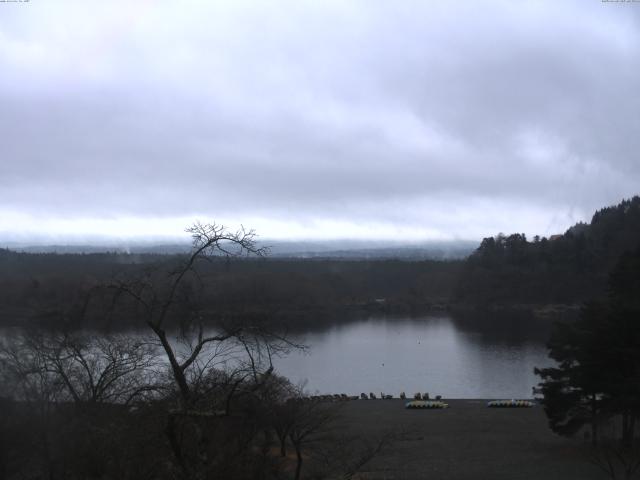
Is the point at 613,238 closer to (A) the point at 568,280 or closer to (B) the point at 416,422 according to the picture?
(A) the point at 568,280

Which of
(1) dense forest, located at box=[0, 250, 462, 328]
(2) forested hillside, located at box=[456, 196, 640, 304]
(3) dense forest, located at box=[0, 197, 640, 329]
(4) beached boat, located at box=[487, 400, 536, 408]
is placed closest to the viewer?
(4) beached boat, located at box=[487, 400, 536, 408]

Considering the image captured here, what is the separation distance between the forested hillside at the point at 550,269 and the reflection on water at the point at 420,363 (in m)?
15.6

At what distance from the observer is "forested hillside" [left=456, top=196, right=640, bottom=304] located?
4400 cm

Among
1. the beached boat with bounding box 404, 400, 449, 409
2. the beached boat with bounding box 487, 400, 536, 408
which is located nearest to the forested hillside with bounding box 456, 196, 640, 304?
the beached boat with bounding box 487, 400, 536, 408

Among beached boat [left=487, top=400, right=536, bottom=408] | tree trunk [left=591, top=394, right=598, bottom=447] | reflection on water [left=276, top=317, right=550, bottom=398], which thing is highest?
tree trunk [left=591, top=394, right=598, bottom=447]

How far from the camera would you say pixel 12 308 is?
24.5 m

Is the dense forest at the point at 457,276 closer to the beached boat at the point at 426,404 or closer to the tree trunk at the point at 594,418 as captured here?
the beached boat at the point at 426,404

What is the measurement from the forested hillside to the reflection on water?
51.1ft

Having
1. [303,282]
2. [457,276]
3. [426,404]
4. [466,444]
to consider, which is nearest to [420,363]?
[426,404]

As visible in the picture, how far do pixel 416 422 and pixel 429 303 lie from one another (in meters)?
33.5

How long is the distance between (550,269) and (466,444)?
1485 inches

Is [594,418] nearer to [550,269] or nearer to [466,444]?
[466,444]

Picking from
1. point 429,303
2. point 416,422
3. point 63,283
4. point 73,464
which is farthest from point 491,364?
point 429,303

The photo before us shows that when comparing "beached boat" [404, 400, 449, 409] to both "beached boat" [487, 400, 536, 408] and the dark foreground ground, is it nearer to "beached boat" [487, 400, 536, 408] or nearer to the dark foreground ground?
the dark foreground ground
